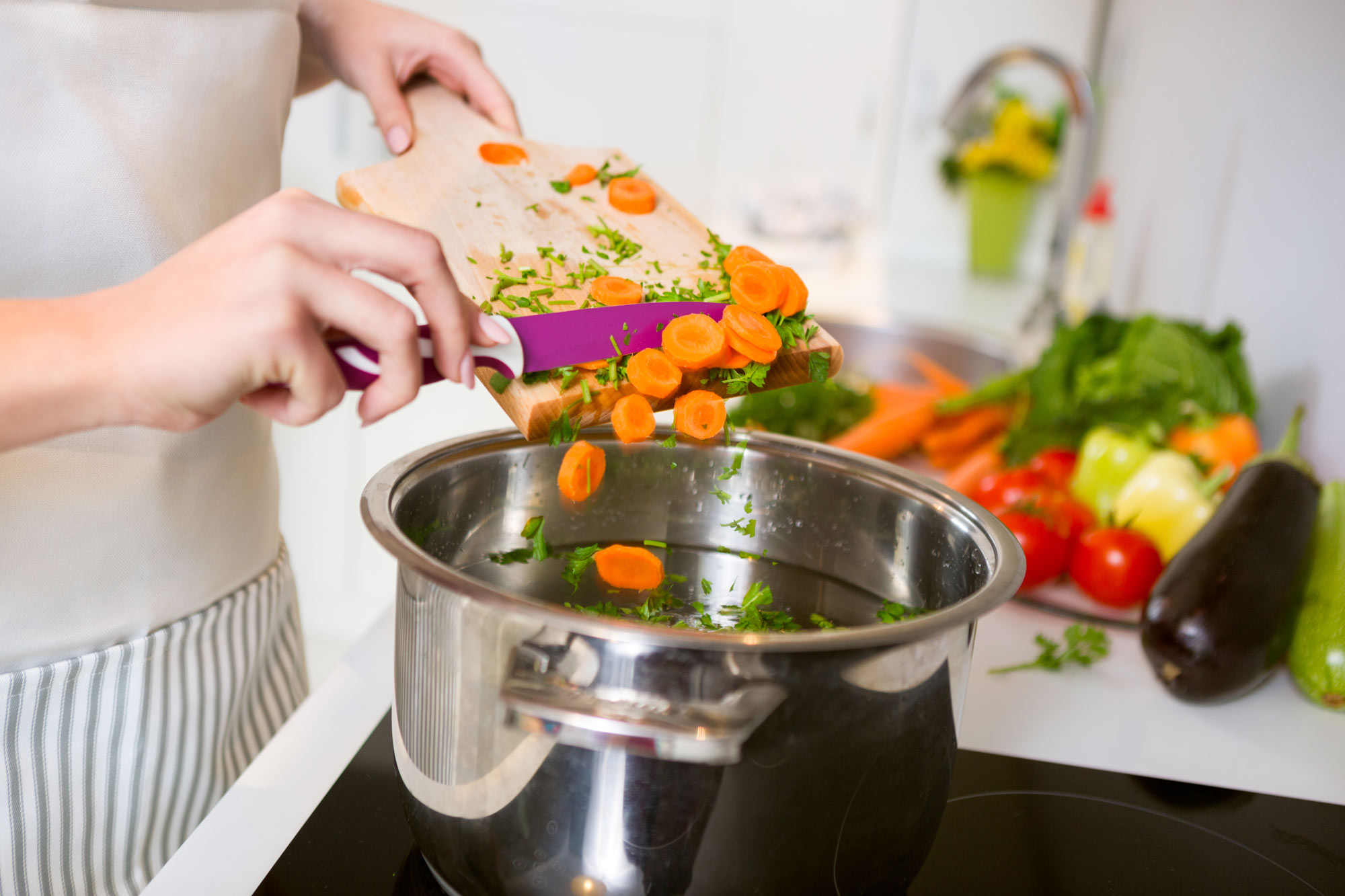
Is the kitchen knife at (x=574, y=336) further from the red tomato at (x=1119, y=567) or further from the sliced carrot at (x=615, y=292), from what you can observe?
the red tomato at (x=1119, y=567)

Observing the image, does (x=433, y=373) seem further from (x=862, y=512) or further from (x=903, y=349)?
(x=903, y=349)

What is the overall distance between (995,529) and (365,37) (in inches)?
29.9

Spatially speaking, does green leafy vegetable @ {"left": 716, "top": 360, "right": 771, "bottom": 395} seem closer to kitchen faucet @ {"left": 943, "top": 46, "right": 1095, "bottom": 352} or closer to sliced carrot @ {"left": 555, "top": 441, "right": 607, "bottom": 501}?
sliced carrot @ {"left": 555, "top": 441, "right": 607, "bottom": 501}

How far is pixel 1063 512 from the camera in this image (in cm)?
113

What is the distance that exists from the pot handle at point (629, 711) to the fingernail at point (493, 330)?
6.9 inches

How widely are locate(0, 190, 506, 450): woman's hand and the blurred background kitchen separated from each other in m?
1.07

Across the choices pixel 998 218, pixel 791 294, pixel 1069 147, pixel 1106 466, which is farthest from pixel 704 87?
pixel 791 294

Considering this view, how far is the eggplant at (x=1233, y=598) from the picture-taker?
86 cm

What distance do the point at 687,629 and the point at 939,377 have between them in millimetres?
1424

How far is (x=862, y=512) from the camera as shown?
0.74 meters

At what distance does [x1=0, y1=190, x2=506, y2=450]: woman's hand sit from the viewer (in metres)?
0.45

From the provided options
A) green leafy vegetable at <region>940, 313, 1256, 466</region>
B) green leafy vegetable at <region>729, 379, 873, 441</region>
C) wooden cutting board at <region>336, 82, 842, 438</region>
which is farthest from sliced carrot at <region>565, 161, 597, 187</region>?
green leafy vegetable at <region>940, 313, 1256, 466</region>

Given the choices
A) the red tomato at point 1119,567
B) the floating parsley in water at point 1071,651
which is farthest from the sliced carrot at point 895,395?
the floating parsley in water at point 1071,651

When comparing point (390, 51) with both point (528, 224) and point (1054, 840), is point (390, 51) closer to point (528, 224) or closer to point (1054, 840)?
point (528, 224)
